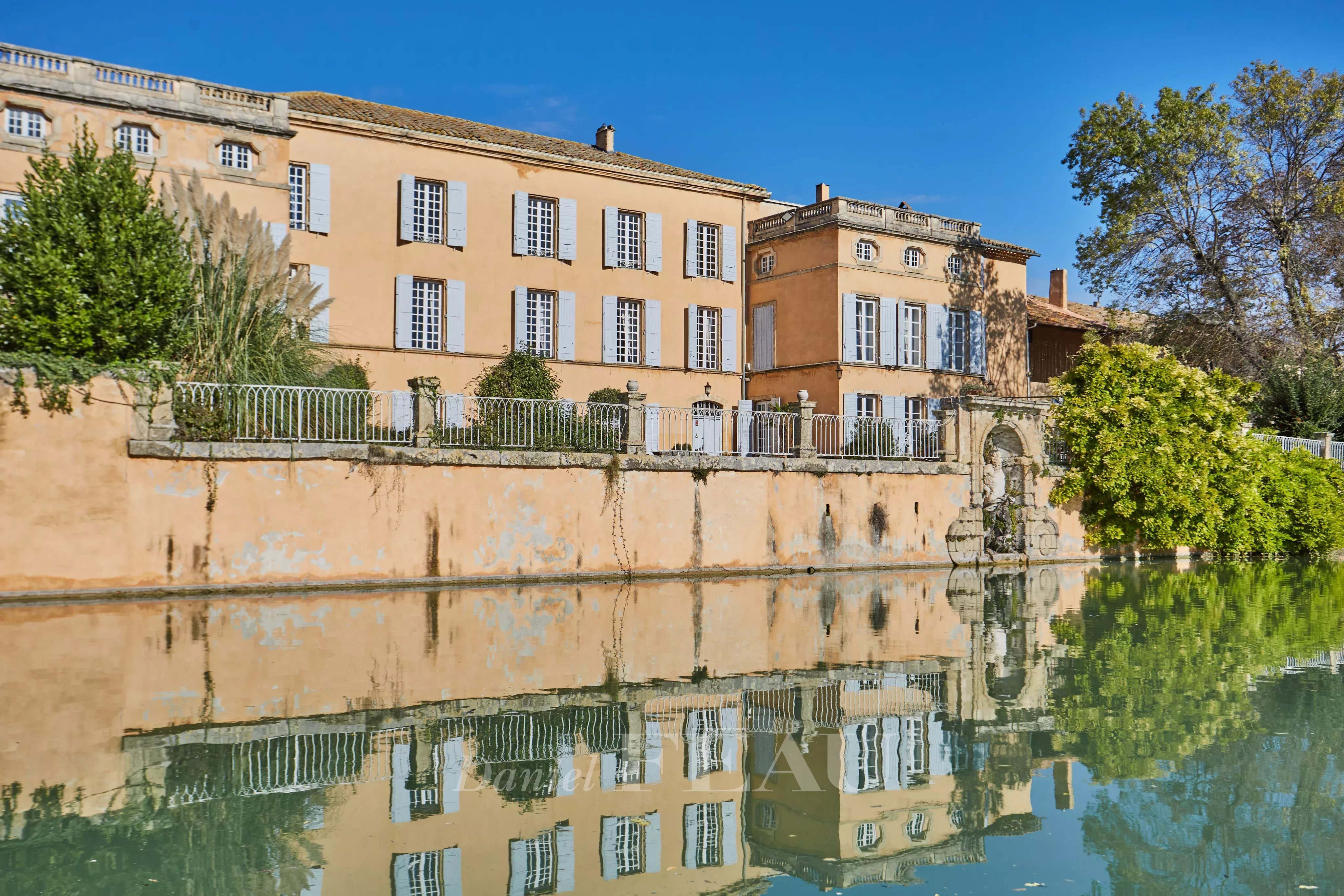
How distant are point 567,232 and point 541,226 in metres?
0.65

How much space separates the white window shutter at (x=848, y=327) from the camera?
2758cm

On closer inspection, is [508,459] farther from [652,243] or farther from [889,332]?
[889,332]

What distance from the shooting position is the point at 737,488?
19.3 metres

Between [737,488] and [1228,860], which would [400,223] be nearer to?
[737,488]

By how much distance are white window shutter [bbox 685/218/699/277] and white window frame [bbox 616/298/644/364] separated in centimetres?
178

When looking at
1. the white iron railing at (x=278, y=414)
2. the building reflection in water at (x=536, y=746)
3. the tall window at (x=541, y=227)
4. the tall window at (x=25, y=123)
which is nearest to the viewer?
the building reflection in water at (x=536, y=746)

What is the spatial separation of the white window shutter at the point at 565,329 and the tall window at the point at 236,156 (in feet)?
26.3

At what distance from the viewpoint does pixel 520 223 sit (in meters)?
25.9

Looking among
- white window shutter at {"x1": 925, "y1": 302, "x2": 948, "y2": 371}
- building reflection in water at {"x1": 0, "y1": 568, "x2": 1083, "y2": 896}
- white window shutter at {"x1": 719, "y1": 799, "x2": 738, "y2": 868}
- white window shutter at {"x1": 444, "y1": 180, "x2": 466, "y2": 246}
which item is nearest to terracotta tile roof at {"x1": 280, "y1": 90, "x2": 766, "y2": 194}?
white window shutter at {"x1": 444, "y1": 180, "x2": 466, "y2": 246}

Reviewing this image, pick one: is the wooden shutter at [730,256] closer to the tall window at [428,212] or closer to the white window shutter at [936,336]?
the white window shutter at [936,336]

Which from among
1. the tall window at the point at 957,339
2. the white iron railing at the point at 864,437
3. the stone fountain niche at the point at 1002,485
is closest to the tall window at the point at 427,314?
the white iron railing at the point at 864,437

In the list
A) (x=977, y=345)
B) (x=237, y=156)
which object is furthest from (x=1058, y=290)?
(x=237, y=156)

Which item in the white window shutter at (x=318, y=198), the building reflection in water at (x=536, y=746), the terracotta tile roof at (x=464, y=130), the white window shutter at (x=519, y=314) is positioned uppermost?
the terracotta tile roof at (x=464, y=130)

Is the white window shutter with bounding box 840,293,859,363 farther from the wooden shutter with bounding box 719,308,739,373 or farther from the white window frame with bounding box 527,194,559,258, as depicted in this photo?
the white window frame with bounding box 527,194,559,258
